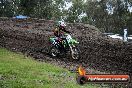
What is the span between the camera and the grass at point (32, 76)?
9976 mm

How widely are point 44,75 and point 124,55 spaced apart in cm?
672

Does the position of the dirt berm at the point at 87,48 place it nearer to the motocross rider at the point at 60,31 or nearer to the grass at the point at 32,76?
the motocross rider at the point at 60,31

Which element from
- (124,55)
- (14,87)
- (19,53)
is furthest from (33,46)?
(14,87)

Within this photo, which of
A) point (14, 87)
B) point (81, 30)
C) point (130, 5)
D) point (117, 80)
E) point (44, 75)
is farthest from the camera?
point (130, 5)

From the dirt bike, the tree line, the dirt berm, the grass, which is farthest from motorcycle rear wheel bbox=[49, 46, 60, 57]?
the tree line

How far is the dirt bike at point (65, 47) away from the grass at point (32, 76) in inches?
111

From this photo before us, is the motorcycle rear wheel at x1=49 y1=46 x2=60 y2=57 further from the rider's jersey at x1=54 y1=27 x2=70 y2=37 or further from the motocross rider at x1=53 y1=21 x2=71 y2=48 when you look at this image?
the rider's jersey at x1=54 y1=27 x2=70 y2=37

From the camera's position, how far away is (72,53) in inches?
648

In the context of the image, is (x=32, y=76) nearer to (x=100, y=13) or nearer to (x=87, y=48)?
(x=87, y=48)

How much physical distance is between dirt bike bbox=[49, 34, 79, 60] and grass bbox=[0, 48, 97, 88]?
282 centimetres

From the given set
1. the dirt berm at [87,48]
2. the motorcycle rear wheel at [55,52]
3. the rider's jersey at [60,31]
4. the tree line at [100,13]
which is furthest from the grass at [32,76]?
the tree line at [100,13]

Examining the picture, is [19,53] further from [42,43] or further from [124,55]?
[124,55]

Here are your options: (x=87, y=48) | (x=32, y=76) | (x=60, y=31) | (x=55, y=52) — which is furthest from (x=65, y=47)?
(x=32, y=76)

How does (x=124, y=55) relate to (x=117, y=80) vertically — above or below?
below
